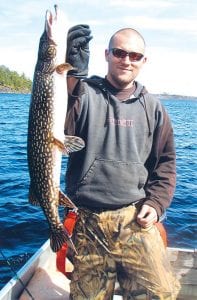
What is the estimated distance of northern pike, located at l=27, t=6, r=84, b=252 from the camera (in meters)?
3.93

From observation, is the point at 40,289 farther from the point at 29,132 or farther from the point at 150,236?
the point at 29,132

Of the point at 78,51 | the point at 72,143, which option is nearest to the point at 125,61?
the point at 78,51

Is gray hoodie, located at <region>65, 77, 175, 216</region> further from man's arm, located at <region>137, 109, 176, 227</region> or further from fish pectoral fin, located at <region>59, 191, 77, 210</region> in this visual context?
fish pectoral fin, located at <region>59, 191, 77, 210</region>

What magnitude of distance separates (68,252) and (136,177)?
115 cm

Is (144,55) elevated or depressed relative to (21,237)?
elevated

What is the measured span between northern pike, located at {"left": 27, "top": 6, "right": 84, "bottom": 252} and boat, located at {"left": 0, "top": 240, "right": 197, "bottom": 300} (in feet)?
5.43

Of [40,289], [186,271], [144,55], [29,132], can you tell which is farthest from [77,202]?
[186,271]

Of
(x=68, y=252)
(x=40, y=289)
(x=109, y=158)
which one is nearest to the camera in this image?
(x=109, y=158)

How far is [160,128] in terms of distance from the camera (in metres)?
4.63

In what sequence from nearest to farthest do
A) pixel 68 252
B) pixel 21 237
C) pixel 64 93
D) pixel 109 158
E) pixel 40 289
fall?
pixel 64 93
pixel 109 158
pixel 68 252
pixel 40 289
pixel 21 237

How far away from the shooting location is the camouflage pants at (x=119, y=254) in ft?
14.9

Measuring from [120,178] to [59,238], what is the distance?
851 millimetres

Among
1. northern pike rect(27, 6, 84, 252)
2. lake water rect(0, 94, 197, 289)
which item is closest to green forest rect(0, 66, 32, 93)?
lake water rect(0, 94, 197, 289)

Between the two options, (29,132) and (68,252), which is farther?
(68,252)
